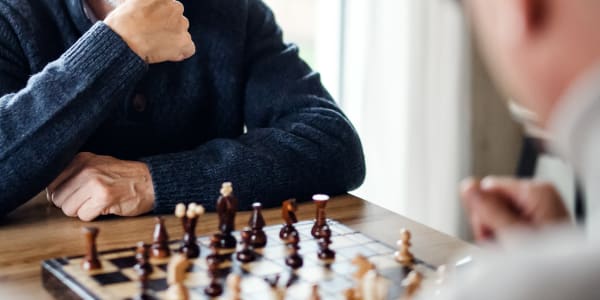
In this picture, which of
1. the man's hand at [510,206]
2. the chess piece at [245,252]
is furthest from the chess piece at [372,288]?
the chess piece at [245,252]

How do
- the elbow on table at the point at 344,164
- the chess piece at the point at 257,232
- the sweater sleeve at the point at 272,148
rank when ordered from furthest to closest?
the elbow on table at the point at 344,164 → the sweater sleeve at the point at 272,148 → the chess piece at the point at 257,232

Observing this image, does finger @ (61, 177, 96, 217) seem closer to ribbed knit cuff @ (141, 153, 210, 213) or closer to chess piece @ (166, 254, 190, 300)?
ribbed knit cuff @ (141, 153, 210, 213)

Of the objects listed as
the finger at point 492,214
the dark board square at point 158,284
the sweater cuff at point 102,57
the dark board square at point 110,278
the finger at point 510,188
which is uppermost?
the sweater cuff at point 102,57

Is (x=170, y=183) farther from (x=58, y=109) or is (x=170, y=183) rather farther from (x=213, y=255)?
(x=213, y=255)

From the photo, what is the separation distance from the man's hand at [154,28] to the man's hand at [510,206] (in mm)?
852

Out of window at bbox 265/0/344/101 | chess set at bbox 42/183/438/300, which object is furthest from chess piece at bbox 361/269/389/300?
window at bbox 265/0/344/101

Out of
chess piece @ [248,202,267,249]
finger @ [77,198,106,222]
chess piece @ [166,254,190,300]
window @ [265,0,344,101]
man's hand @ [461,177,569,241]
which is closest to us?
man's hand @ [461,177,569,241]

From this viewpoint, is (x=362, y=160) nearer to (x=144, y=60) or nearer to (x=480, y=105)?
(x=144, y=60)

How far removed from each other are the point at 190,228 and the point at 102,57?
18.2 inches

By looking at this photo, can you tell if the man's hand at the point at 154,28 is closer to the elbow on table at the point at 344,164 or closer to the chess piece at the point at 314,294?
the elbow on table at the point at 344,164

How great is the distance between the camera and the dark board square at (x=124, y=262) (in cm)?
129

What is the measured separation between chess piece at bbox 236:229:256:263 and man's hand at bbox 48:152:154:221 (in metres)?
0.33

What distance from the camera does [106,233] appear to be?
4.97 feet

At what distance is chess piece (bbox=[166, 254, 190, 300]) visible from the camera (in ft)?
3.68
